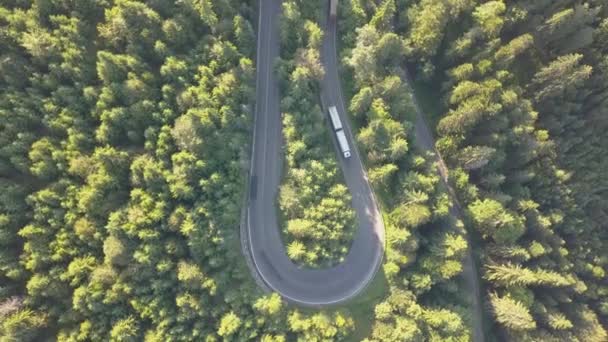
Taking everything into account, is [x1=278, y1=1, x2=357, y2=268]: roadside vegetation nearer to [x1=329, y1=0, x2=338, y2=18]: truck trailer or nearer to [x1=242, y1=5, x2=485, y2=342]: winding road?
[x1=242, y1=5, x2=485, y2=342]: winding road

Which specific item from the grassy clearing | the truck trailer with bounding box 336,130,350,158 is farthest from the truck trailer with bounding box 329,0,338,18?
the truck trailer with bounding box 336,130,350,158

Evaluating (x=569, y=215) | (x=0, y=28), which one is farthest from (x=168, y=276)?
(x=569, y=215)

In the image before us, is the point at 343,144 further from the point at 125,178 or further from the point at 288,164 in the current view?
the point at 125,178

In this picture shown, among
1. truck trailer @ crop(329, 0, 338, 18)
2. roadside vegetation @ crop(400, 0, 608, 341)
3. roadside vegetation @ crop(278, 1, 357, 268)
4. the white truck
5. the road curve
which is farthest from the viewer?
truck trailer @ crop(329, 0, 338, 18)

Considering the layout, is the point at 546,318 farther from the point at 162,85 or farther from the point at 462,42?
the point at 162,85

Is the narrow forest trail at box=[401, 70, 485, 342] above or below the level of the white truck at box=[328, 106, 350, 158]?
below

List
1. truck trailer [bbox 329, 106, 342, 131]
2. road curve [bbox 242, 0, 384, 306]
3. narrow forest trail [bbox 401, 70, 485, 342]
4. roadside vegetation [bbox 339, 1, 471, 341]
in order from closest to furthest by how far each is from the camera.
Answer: roadside vegetation [bbox 339, 1, 471, 341], road curve [bbox 242, 0, 384, 306], truck trailer [bbox 329, 106, 342, 131], narrow forest trail [bbox 401, 70, 485, 342]
